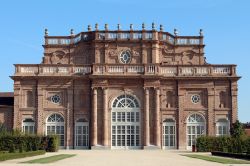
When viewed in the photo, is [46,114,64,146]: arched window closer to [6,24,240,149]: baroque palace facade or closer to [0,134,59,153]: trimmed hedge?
[6,24,240,149]: baroque palace facade

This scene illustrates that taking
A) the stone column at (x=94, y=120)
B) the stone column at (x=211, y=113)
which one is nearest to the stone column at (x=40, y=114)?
the stone column at (x=94, y=120)

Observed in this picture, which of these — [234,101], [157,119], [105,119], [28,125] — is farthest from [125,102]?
[234,101]

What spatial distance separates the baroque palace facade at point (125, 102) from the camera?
58688 mm

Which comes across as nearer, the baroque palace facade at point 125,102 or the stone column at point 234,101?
the baroque palace facade at point 125,102

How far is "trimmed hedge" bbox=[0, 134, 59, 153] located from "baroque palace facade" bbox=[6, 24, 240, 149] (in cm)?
770

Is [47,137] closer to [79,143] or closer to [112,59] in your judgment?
[79,143]

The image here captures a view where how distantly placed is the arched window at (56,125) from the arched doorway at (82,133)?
5.66 ft

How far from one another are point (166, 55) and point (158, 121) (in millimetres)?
10581

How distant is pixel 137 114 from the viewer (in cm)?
5912

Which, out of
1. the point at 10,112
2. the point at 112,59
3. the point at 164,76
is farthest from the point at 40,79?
the point at 164,76

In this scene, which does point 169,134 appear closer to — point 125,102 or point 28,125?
point 125,102

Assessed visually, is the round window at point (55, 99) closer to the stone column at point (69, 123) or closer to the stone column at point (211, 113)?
the stone column at point (69, 123)

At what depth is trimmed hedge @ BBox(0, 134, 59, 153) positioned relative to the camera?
49.8 metres

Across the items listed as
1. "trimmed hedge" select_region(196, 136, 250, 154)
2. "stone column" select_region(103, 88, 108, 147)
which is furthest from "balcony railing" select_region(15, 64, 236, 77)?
"trimmed hedge" select_region(196, 136, 250, 154)
